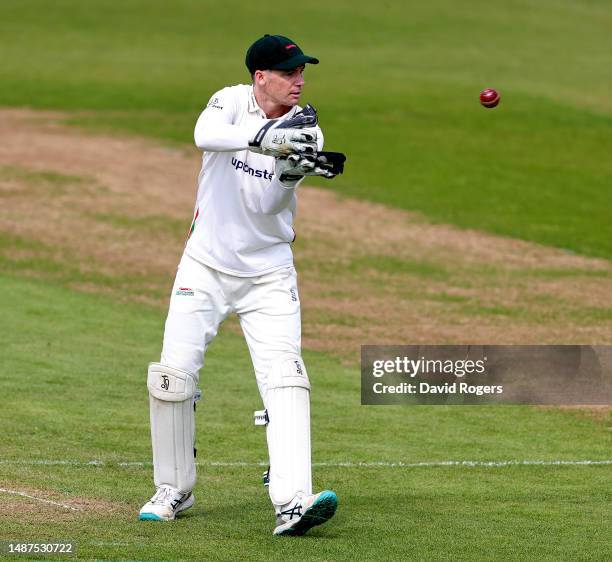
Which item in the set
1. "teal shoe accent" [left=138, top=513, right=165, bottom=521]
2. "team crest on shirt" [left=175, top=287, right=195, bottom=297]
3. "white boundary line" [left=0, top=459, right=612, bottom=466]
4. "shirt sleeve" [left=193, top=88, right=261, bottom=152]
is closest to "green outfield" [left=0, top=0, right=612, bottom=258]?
"white boundary line" [left=0, top=459, right=612, bottom=466]

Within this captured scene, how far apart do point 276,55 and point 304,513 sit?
8.04 ft

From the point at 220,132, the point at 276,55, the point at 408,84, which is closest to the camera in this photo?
the point at 220,132

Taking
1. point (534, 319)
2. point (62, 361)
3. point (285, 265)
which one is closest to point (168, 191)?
point (534, 319)

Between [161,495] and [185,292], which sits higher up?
[185,292]

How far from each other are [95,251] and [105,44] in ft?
92.8

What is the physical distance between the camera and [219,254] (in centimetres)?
777

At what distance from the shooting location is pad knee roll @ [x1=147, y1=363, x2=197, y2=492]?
7.71 metres

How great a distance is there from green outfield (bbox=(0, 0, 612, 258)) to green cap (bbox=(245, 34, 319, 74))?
14903 millimetres

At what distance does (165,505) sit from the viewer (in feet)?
25.3

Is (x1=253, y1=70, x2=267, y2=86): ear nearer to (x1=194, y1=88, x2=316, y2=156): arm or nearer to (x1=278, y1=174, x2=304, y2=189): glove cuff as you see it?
(x1=194, y1=88, x2=316, y2=156): arm

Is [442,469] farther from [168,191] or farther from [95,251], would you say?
[168,191]

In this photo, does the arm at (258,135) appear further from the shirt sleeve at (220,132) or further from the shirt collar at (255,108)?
the shirt collar at (255,108)

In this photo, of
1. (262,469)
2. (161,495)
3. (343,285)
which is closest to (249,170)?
(161,495)

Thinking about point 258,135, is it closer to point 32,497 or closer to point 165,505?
point 165,505
